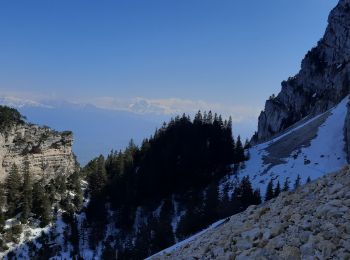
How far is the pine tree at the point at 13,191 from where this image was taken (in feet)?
348

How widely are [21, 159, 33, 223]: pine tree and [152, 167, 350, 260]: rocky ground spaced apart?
8570 cm

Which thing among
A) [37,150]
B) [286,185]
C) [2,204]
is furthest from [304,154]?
[2,204]

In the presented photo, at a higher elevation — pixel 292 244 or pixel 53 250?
pixel 292 244

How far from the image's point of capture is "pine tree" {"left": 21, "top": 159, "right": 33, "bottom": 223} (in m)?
104

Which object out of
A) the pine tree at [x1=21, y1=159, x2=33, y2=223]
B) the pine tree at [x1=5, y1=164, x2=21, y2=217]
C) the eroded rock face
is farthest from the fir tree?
the eroded rock face

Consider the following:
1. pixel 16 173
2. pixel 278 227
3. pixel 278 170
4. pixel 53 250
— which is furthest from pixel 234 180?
pixel 278 227

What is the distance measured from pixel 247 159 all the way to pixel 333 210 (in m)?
110

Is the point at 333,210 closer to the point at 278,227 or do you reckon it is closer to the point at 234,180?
the point at 278,227

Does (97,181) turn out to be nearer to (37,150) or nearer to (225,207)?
(37,150)

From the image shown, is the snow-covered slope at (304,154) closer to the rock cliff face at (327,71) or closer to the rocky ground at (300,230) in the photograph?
the rock cliff face at (327,71)

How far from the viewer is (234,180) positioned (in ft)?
367

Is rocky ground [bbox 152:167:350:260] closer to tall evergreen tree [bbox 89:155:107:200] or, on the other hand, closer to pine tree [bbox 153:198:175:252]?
pine tree [bbox 153:198:175:252]

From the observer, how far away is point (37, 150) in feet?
410

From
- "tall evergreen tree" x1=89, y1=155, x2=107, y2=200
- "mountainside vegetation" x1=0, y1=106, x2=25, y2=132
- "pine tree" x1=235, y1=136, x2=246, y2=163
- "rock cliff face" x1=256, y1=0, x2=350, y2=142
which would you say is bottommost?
"tall evergreen tree" x1=89, y1=155, x2=107, y2=200
